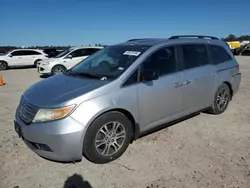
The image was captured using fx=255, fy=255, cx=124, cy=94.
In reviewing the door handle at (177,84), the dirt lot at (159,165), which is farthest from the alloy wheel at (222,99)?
the door handle at (177,84)

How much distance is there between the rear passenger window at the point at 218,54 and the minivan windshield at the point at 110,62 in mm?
1797

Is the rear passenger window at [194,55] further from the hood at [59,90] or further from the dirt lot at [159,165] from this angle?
the hood at [59,90]

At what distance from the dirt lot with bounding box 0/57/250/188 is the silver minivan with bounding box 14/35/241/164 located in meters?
0.22

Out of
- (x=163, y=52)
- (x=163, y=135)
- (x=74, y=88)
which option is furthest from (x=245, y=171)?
(x=74, y=88)

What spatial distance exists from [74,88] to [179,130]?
2.18 m

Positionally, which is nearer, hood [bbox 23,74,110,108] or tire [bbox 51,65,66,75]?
hood [bbox 23,74,110,108]

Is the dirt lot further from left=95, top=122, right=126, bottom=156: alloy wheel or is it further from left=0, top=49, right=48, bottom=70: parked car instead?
left=0, top=49, right=48, bottom=70: parked car

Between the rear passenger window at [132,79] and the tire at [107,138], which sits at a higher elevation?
the rear passenger window at [132,79]

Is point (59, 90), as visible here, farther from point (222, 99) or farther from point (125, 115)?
point (222, 99)

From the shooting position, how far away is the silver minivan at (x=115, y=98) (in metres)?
3.23

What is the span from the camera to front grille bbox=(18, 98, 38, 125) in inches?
133

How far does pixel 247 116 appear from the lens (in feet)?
18.1

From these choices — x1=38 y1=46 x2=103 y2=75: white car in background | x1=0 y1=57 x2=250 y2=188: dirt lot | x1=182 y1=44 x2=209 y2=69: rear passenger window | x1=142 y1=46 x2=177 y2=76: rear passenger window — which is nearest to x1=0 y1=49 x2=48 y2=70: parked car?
x1=38 y1=46 x2=103 y2=75: white car in background

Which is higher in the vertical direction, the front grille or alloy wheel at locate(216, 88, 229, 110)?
the front grille
